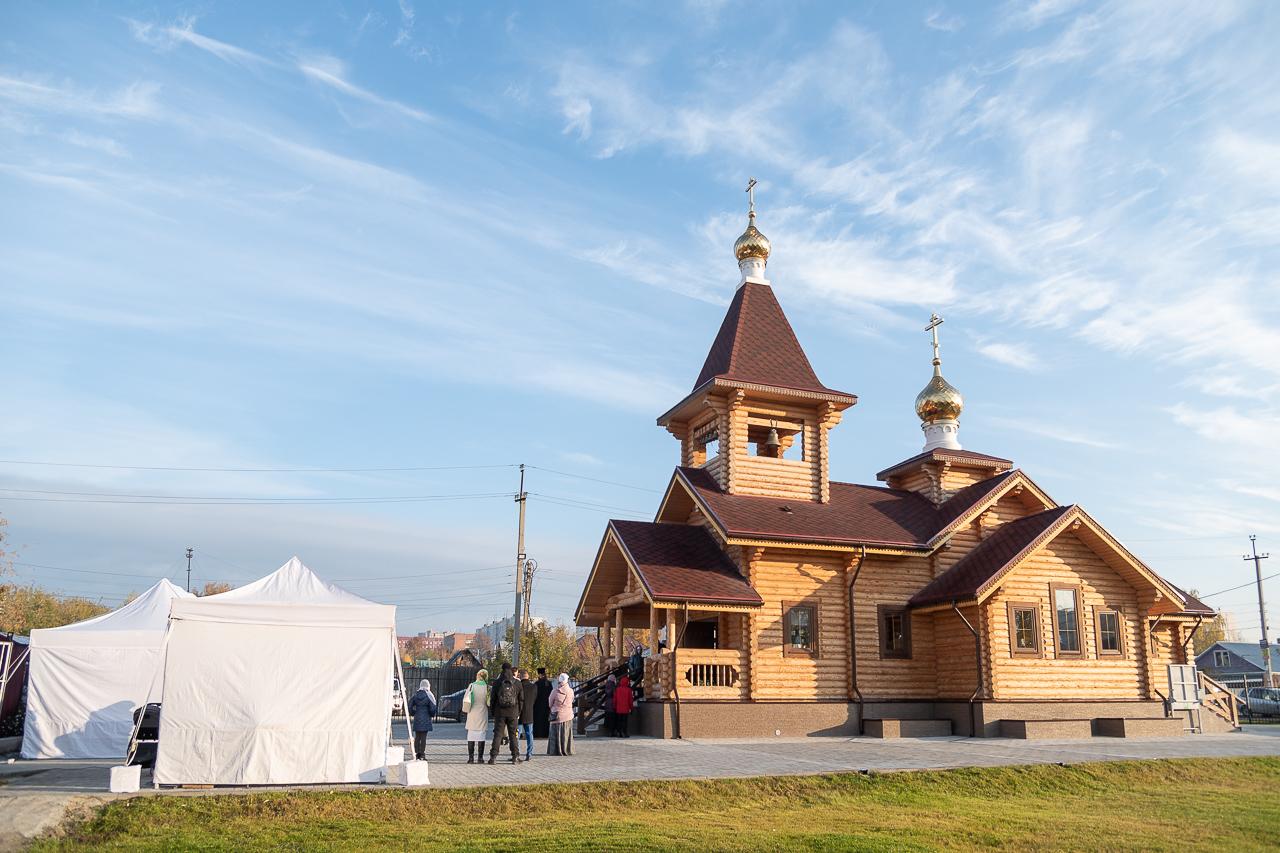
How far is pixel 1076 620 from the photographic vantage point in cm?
2242

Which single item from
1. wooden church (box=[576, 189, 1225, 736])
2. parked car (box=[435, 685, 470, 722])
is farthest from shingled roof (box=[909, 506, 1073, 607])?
parked car (box=[435, 685, 470, 722])

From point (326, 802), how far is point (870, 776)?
7.06 metres

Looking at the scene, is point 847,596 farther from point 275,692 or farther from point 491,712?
point 275,692

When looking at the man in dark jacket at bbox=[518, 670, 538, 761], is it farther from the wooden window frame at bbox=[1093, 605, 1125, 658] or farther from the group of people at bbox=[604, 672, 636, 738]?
the wooden window frame at bbox=[1093, 605, 1125, 658]

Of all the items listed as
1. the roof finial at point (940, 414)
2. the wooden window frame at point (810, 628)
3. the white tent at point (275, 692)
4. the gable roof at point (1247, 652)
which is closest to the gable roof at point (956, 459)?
the roof finial at point (940, 414)

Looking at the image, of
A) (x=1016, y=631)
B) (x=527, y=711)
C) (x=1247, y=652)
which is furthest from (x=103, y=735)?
(x=1247, y=652)

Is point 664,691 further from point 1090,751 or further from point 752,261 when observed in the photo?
point 752,261

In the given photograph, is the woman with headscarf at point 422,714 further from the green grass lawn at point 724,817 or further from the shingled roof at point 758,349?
the shingled roof at point 758,349

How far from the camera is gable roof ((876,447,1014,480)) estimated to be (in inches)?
1019

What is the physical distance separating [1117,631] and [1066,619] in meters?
1.47

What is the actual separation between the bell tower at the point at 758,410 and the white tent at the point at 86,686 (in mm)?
12412

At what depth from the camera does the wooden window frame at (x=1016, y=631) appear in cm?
2161

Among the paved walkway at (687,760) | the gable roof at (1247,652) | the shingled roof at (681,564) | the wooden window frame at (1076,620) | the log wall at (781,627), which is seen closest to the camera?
the paved walkway at (687,760)

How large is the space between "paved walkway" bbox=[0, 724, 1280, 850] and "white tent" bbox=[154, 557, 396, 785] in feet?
1.47
